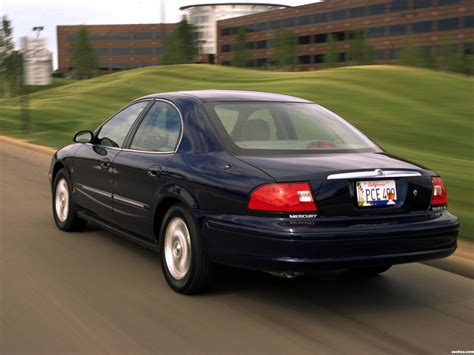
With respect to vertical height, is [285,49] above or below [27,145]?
above

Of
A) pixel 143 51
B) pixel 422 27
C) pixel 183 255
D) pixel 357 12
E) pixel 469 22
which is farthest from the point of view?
pixel 143 51

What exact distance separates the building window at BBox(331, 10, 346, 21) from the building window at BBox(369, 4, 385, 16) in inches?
183

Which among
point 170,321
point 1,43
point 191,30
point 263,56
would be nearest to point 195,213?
point 170,321

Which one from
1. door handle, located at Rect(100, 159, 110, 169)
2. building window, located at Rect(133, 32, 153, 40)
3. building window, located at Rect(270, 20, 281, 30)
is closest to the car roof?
door handle, located at Rect(100, 159, 110, 169)

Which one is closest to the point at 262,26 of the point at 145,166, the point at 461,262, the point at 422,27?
the point at 422,27

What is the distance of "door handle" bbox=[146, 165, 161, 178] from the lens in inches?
Answer: 207

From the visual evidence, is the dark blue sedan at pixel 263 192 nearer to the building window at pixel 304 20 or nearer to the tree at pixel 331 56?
the tree at pixel 331 56

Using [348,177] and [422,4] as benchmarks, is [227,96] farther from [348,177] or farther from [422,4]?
[422,4]

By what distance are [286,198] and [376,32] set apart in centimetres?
8379

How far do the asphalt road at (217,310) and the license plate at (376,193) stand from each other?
0.77 metres

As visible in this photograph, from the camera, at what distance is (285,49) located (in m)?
77.6

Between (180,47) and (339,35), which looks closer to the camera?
(180,47)

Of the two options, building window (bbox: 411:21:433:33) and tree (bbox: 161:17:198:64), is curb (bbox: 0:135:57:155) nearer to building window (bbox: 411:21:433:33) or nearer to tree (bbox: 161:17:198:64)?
tree (bbox: 161:17:198:64)

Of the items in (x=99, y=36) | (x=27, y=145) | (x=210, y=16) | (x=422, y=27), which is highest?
(x=210, y=16)
